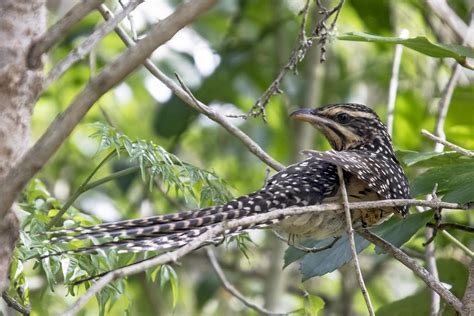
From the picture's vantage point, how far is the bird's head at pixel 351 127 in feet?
14.7

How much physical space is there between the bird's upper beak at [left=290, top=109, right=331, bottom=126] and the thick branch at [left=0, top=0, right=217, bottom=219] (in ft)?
7.41

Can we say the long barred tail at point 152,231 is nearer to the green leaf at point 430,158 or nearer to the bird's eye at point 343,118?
the green leaf at point 430,158

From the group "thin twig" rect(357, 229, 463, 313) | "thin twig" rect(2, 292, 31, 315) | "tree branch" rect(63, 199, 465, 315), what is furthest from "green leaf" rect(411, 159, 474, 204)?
"thin twig" rect(2, 292, 31, 315)

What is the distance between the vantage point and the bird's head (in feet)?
14.7

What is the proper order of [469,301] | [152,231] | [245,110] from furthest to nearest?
[245,110]
[469,301]
[152,231]

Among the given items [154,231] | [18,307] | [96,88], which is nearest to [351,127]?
[154,231]

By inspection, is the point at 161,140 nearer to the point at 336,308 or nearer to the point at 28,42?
the point at 336,308

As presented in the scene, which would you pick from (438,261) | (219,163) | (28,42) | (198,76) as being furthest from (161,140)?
(28,42)

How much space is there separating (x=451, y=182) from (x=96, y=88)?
2.05 meters

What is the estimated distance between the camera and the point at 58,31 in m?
2.28

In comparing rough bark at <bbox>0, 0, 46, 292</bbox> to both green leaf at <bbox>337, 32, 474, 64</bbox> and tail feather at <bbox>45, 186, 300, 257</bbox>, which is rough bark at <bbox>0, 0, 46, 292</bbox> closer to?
tail feather at <bbox>45, 186, 300, 257</bbox>

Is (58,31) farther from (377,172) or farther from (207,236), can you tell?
(377,172)

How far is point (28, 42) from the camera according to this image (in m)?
2.50

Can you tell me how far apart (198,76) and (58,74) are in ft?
14.5
